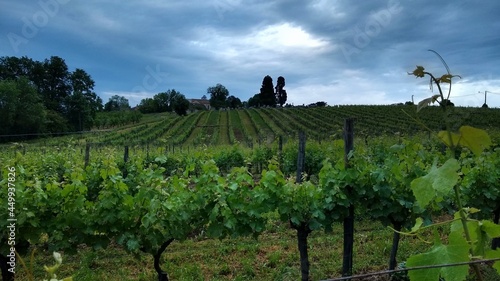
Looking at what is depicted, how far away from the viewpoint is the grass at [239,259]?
563cm

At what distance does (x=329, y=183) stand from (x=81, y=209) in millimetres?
3161

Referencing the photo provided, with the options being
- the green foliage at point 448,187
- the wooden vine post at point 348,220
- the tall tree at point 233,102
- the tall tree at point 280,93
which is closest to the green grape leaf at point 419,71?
the green foliage at point 448,187

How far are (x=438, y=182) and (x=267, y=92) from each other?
3604 inches

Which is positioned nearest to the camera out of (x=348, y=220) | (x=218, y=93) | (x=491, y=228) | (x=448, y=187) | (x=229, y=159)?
(x=448, y=187)

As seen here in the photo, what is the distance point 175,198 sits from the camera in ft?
14.6

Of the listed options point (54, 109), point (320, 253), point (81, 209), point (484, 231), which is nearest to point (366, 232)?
point (320, 253)

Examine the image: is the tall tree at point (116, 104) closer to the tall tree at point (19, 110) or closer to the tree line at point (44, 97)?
the tree line at point (44, 97)

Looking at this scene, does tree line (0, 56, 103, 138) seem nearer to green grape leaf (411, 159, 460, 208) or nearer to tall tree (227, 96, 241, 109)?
tall tree (227, 96, 241, 109)

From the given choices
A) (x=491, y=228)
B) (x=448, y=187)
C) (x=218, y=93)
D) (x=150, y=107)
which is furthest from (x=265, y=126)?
(x=218, y=93)

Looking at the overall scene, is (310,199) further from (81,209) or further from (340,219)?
(81,209)

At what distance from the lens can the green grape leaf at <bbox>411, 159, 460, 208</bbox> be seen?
88 cm

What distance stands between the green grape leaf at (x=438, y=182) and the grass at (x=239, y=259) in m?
4.75

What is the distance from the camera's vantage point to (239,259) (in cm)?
622

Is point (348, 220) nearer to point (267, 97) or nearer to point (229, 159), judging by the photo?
point (229, 159)
